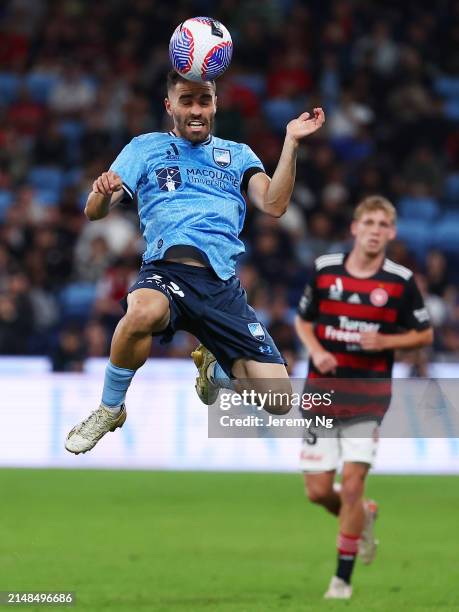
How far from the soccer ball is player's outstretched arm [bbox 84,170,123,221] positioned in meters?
0.65

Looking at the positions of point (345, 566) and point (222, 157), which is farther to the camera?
point (345, 566)

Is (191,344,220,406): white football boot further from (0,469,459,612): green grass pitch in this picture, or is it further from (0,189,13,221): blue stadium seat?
(0,189,13,221): blue stadium seat

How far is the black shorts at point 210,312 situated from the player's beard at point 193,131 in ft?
2.18

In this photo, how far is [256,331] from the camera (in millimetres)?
7629

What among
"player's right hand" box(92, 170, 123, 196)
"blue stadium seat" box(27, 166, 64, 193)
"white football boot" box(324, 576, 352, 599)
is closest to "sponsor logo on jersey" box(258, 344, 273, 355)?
"player's right hand" box(92, 170, 123, 196)

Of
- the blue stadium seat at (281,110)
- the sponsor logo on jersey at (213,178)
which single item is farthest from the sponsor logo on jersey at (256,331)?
the blue stadium seat at (281,110)

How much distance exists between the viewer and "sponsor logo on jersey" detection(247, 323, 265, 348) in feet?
24.9

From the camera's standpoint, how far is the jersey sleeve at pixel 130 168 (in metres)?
7.45

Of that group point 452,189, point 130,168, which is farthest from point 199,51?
point 452,189

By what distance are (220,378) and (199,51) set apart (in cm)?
171

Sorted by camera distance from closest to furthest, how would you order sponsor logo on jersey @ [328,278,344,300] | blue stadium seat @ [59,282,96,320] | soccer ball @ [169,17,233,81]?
soccer ball @ [169,17,233,81] < sponsor logo on jersey @ [328,278,344,300] < blue stadium seat @ [59,282,96,320]

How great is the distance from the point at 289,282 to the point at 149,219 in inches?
360

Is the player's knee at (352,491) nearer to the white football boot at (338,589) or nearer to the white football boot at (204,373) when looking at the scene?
the white football boot at (338,589)

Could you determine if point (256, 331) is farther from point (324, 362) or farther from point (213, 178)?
point (324, 362)
